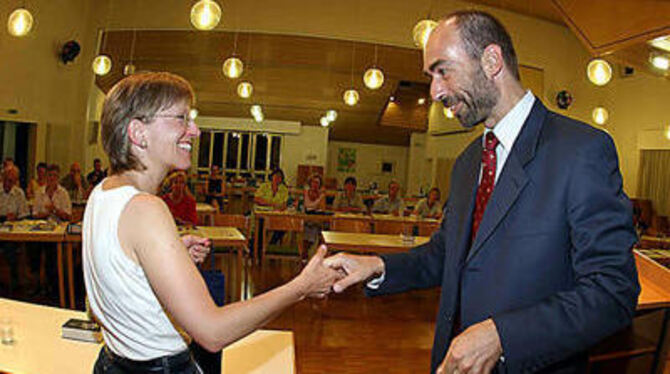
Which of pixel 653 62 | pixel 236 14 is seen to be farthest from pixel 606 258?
pixel 236 14

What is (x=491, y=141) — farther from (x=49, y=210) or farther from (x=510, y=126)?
(x=49, y=210)

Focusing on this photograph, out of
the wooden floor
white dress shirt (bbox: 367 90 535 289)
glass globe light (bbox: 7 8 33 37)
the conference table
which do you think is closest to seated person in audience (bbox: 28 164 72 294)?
the wooden floor

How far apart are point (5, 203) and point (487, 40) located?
6.73 m

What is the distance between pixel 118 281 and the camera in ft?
4.12

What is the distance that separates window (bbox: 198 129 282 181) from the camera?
824 inches

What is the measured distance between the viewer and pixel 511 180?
4.22 feet

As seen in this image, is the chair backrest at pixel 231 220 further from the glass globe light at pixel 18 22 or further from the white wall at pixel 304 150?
the white wall at pixel 304 150

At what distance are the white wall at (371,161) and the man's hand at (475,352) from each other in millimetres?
22927

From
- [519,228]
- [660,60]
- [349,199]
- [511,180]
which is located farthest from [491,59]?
[349,199]

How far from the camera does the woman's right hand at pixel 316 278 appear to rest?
1479mm

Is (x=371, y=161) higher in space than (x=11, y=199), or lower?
higher

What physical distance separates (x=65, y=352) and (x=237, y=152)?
63.8 ft

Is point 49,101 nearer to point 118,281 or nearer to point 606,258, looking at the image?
point 118,281

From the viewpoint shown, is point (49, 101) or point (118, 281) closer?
point (118, 281)
